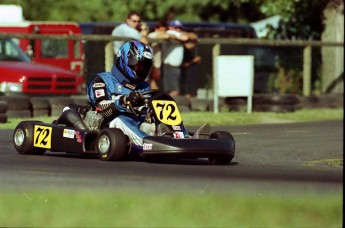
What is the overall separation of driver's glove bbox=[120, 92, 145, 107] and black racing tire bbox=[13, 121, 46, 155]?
1206mm

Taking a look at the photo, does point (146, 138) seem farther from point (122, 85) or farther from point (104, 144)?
point (122, 85)

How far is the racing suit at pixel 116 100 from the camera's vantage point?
13062 millimetres

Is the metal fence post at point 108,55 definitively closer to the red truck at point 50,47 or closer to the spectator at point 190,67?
the spectator at point 190,67

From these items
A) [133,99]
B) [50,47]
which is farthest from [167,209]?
[50,47]

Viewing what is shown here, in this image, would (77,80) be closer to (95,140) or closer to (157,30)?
(157,30)

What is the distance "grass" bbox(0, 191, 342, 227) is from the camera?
8.66 m

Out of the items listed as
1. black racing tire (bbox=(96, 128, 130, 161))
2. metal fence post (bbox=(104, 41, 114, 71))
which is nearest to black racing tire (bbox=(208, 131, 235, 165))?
black racing tire (bbox=(96, 128, 130, 161))

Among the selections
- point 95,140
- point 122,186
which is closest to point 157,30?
point 95,140

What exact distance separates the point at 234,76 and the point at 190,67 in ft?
2.75

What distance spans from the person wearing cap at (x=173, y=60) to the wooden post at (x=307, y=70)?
3.49 meters

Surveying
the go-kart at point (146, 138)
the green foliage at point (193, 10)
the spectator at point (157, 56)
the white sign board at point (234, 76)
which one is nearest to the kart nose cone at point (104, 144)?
the go-kart at point (146, 138)

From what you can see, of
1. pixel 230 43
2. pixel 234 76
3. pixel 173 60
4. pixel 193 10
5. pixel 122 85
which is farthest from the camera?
pixel 193 10

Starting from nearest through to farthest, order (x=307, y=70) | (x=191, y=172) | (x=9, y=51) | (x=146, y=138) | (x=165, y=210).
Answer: (x=165, y=210)
(x=191, y=172)
(x=146, y=138)
(x=9, y=51)
(x=307, y=70)

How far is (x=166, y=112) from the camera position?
12992mm
